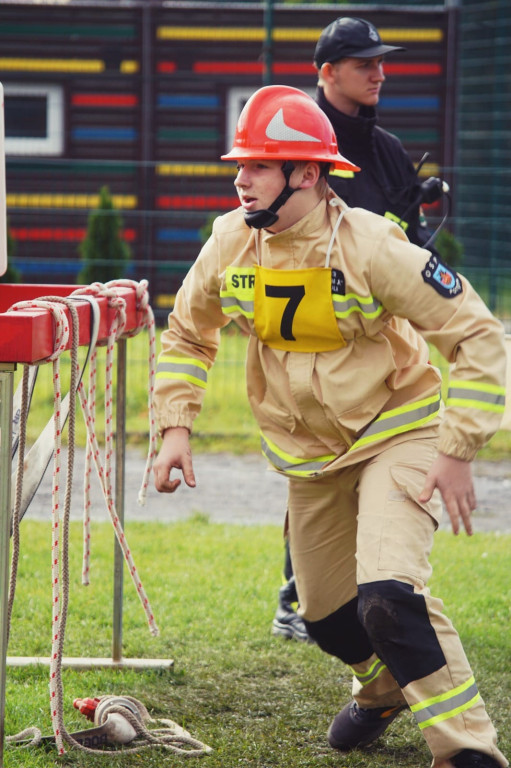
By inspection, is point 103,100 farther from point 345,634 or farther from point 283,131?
point 345,634

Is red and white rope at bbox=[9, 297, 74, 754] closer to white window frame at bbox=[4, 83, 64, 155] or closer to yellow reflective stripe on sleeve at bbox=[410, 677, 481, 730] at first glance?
yellow reflective stripe on sleeve at bbox=[410, 677, 481, 730]

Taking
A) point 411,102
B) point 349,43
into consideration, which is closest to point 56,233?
point 411,102

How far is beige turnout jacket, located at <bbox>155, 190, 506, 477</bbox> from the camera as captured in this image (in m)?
3.24

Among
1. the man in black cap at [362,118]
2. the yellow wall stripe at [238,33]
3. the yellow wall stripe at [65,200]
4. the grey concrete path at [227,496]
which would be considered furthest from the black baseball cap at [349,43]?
the yellow wall stripe at [65,200]

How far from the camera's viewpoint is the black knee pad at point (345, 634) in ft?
12.4

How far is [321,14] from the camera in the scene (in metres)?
15.2

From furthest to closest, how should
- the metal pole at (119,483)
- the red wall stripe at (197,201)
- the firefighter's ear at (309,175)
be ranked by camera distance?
1. the red wall stripe at (197,201)
2. the metal pole at (119,483)
3. the firefighter's ear at (309,175)

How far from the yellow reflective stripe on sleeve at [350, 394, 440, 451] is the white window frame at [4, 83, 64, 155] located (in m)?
12.8

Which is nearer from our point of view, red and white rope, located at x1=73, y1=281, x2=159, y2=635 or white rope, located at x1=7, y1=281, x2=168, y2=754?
white rope, located at x1=7, y1=281, x2=168, y2=754

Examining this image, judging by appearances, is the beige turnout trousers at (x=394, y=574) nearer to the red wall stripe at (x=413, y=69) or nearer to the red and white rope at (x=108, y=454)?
the red and white rope at (x=108, y=454)

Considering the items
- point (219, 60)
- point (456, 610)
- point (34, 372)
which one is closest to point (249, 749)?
point (34, 372)

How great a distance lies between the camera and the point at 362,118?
4852mm

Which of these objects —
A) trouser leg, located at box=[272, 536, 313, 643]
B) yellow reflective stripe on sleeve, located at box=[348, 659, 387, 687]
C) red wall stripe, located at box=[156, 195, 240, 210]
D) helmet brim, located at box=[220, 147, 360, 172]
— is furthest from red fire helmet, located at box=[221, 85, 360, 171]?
red wall stripe, located at box=[156, 195, 240, 210]

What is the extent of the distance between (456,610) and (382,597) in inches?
90.0
